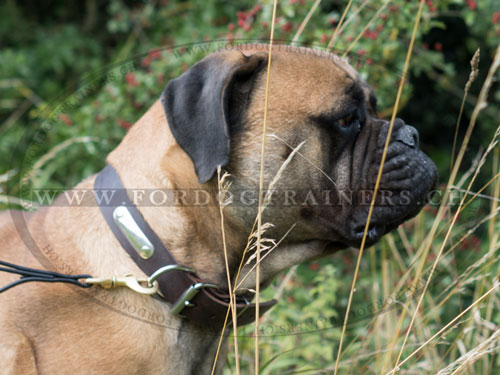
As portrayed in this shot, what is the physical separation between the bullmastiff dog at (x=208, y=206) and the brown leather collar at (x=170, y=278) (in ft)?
0.14

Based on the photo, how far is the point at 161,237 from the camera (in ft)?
6.30

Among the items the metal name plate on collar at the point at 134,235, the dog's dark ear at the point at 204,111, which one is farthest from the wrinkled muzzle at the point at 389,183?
the metal name plate on collar at the point at 134,235

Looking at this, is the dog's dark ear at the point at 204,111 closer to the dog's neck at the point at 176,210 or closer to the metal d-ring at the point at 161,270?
the dog's neck at the point at 176,210

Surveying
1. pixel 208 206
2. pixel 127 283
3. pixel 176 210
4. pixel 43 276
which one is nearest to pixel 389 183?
pixel 208 206

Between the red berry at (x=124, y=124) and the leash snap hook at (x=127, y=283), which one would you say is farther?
the red berry at (x=124, y=124)

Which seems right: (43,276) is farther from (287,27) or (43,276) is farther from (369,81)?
(369,81)

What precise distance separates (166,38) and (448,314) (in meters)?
3.16

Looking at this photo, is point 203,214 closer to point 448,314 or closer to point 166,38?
point 448,314

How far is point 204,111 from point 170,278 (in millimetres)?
565

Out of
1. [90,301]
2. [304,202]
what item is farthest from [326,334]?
[90,301]

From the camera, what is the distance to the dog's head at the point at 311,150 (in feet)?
6.65

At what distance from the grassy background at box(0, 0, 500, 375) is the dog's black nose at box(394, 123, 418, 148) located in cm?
26

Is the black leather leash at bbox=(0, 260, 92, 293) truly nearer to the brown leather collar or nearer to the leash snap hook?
the leash snap hook

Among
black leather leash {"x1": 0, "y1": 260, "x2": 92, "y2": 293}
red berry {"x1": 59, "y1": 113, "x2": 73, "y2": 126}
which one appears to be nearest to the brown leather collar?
black leather leash {"x1": 0, "y1": 260, "x2": 92, "y2": 293}
